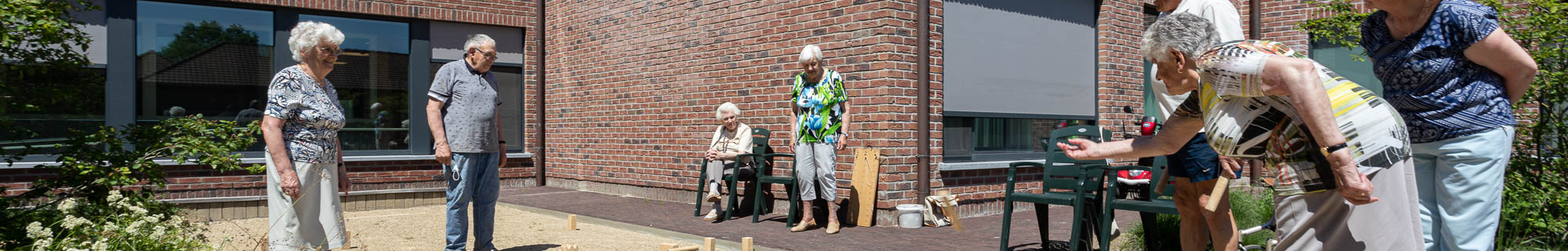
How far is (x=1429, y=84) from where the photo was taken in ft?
9.19

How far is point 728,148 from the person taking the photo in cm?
793

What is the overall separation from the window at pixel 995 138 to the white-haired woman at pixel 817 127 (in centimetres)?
143

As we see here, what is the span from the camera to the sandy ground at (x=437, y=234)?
6102 millimetres

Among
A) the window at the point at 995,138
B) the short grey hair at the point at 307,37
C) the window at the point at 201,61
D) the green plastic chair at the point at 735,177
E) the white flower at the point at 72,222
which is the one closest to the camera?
the white flower at the point at 72,222

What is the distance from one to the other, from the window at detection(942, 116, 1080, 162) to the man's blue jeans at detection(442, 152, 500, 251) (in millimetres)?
3888

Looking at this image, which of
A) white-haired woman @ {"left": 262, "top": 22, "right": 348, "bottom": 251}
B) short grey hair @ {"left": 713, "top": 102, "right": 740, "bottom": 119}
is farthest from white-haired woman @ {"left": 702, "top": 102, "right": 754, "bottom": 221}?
white-haired woman @ {"left": 262, "top": 22, "right": 348, "bottom": 251}

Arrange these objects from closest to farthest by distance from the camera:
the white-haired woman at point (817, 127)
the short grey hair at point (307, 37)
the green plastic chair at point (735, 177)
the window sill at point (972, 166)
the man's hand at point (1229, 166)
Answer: the man's hand at point (1229, 166) < the short grey hair at point (307, 37) < the white-haired woman at point (817, 127) < the window sill at point (972, 166) < the green plastic chair at point (735, 177)

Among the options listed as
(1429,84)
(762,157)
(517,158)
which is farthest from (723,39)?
(1429,84)

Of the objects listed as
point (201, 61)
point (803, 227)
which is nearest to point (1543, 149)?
point (803, 227)

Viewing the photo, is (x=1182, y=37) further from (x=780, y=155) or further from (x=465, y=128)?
(x=780, y=155)

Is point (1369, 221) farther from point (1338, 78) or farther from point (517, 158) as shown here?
point (517, 158)

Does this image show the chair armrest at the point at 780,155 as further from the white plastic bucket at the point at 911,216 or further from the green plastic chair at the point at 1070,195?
the green plastic chair at the point at 1070,195

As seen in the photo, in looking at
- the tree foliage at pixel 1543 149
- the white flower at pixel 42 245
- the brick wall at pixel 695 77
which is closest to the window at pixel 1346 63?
the brick wall at pixel 695 77

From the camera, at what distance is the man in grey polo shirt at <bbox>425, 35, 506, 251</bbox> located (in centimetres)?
475
